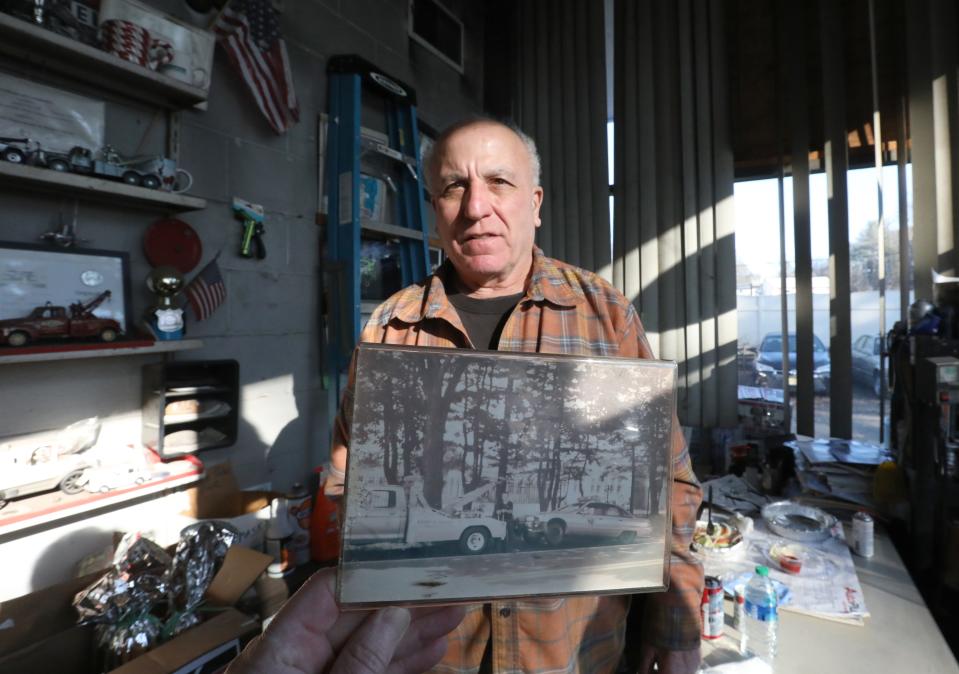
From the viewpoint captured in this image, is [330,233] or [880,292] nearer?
[330,233]

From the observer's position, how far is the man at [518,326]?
88cm

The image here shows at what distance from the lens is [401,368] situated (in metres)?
0.57

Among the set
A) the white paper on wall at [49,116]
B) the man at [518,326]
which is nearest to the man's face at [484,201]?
the man at [518,326]

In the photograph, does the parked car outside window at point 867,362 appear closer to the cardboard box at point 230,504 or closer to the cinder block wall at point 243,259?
the cinder block wall at point 243,259

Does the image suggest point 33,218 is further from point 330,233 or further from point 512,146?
point 512,146

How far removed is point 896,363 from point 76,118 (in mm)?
2885

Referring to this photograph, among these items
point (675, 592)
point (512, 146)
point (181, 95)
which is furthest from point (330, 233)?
point (675, 592)

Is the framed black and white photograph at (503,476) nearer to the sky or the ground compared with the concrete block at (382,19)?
nearer to the ground

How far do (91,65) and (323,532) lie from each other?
1.59 metres

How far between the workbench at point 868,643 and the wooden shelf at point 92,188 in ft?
6.10

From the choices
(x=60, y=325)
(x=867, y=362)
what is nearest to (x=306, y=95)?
(x=60, y=325)

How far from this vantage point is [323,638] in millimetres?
583

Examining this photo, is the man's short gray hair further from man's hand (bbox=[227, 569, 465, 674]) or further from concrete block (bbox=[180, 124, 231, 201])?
concrete block (bbox=[180, 124, 231, 201])

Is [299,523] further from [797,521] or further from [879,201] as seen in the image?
[879,201]
